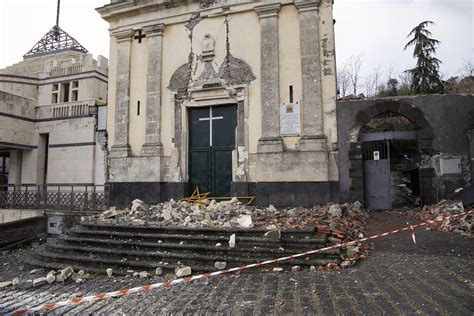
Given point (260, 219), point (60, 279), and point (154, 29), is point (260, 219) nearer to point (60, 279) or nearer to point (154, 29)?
point (60, 279)

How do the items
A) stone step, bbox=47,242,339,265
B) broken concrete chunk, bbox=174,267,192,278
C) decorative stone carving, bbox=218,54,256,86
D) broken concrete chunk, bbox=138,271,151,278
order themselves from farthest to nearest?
1. decorative stone carving, bbox=218,54,256,86
2. stone step, bbox=47,242,339,265
3. broken concrete chunk, bbox=138,271,151,278
4. broken concrete chunk, bbox=174,267,192,278

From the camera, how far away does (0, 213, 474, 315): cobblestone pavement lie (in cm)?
378

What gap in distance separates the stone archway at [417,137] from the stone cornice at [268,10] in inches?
173

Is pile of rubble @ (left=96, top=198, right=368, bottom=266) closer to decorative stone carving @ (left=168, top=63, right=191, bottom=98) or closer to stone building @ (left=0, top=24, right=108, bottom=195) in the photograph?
decorative stone carving @ (left=168, top=63, right=191, bottom=98)

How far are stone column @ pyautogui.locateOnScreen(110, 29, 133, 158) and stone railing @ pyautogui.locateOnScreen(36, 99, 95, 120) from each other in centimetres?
479

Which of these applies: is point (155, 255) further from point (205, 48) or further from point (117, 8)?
point (117, 8)

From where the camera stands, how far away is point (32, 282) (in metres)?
5.78

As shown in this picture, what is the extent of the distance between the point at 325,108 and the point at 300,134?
1137 mm

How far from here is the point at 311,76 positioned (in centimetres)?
1030

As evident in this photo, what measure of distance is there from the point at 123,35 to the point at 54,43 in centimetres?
1635

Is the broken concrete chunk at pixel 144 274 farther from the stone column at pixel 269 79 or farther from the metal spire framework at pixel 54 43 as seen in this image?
the metal spire framework at pixel 54 43

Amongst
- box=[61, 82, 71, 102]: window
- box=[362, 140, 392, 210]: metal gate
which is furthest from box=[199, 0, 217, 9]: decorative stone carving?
box=[61, 82, 71, 102]: window

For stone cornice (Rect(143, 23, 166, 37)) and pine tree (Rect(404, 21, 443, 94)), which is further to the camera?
pine tree (Rect(404, 21, 443, 94))

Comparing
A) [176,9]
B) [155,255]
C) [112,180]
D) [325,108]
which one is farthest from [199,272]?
[176,9]
